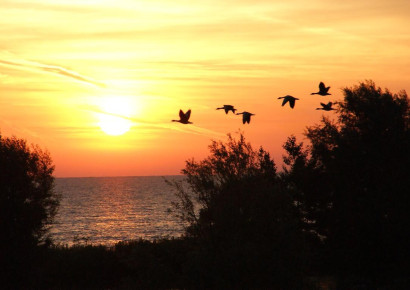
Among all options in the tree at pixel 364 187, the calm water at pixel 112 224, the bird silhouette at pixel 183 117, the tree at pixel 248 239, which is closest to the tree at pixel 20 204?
the tree at pixel 248 239

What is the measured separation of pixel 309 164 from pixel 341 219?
681 centimetres

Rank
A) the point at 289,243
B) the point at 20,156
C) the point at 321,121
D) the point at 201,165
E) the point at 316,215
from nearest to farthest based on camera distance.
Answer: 1. the point at 289,243
2. the point at 201,165
3. the point at 20,156
4. the point at 316,215
5. the point at 321,121

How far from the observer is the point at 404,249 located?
4444cm

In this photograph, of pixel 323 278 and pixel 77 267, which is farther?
pixel 77 267

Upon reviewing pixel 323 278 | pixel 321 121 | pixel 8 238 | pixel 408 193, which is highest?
pixel 321 121

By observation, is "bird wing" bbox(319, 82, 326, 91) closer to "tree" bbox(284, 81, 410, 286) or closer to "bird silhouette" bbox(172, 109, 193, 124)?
"bird silhouette" bbox(172, 109, 193, 124)

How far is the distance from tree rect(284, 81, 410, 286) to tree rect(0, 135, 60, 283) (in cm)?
2083

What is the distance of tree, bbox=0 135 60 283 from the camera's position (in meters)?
40.2

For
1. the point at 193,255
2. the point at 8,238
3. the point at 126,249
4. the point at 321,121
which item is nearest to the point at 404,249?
the point at 321,121

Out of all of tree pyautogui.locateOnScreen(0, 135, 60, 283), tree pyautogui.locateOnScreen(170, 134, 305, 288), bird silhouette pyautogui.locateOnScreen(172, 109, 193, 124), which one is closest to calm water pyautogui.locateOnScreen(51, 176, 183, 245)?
tree pyautogui.locateOnScreen(0, 135, 60, 283)

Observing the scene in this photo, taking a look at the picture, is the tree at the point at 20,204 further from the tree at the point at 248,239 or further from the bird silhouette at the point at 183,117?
the bird silhouette at the point at 183,117

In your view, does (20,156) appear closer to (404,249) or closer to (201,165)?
(201,165)

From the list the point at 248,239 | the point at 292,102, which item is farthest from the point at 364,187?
the point at 292,102

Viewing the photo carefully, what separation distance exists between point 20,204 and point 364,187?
83.7ft
